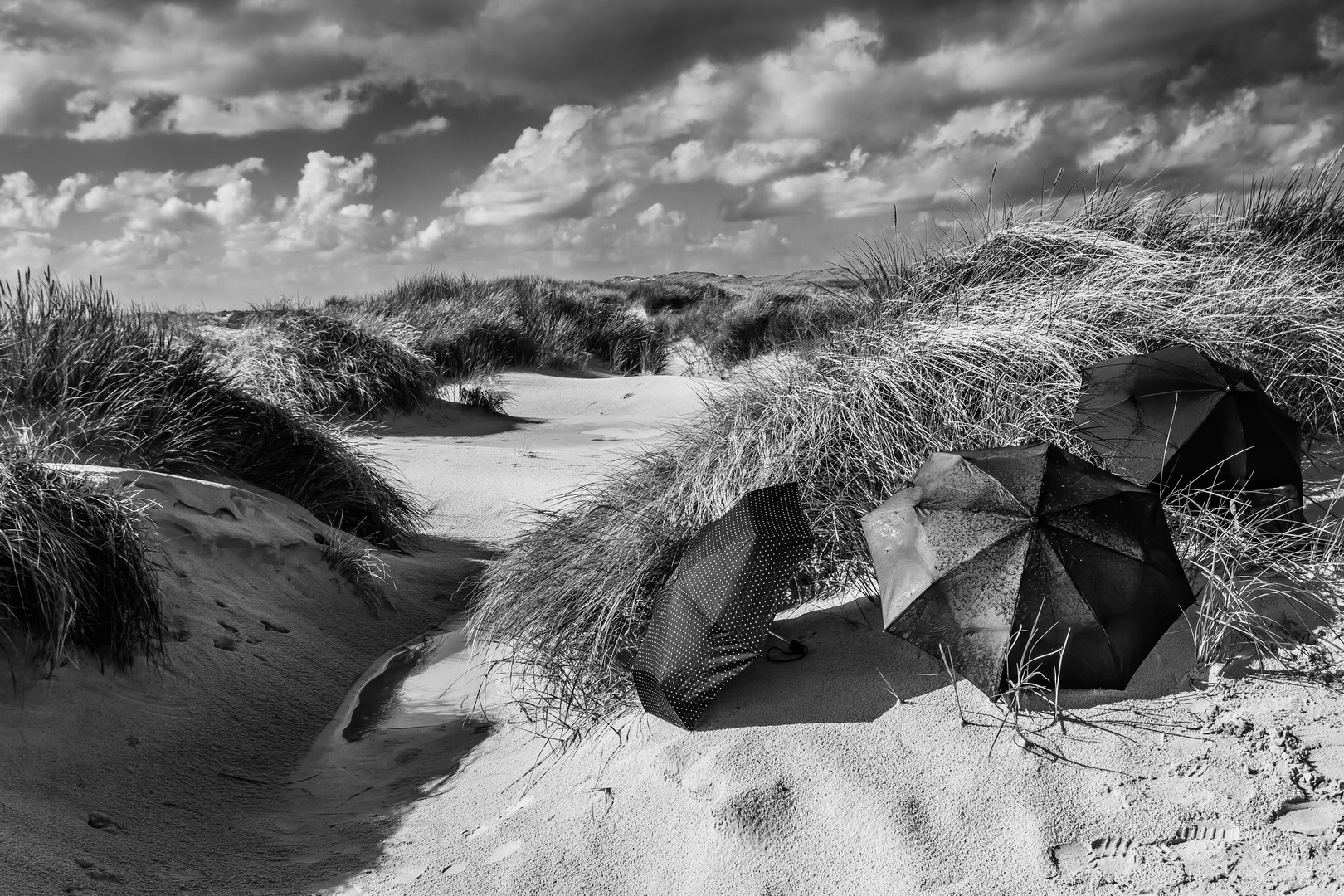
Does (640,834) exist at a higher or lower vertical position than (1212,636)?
lower

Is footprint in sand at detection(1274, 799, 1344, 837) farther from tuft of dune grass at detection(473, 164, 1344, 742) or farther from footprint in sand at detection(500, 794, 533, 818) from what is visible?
footprint in sand at detection(500, 794, 533, 818)

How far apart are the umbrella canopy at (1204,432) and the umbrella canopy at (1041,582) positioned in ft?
2.35

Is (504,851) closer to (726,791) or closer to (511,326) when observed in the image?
(726,791)

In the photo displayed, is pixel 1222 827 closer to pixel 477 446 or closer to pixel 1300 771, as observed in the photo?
pixel 1300 771

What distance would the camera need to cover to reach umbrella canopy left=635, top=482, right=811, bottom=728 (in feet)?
7.36

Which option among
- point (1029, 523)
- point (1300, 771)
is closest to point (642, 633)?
point (1029, 523)

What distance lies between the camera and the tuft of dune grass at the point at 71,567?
2.59 m

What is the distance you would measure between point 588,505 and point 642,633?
864mm

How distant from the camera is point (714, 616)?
7.48ft

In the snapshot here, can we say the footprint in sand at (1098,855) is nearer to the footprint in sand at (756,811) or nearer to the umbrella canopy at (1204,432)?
the footprint in sand at (756,811)

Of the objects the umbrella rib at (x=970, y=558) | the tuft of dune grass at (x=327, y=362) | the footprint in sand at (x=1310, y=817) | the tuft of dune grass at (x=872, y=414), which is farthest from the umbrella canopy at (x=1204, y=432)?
the tuft of dune grass at (x=327, y=362)

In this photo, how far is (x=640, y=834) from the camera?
6.68 feet

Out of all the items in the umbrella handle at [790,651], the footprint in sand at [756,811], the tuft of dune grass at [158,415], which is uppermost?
the tuft of dune grass at [158,415]

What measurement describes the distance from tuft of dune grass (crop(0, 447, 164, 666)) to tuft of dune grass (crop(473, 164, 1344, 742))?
1114 millimetres
